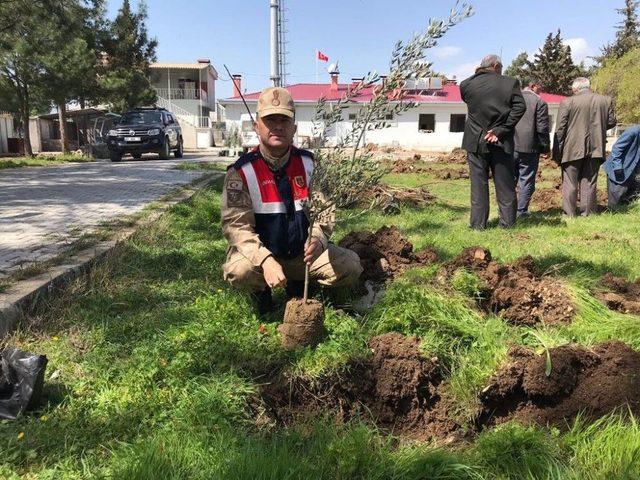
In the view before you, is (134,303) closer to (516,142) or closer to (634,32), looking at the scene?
(516,142)

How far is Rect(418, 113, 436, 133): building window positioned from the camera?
3938 centimetres

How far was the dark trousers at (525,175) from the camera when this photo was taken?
24.3 feet

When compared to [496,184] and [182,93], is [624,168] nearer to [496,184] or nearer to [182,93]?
[496,184]

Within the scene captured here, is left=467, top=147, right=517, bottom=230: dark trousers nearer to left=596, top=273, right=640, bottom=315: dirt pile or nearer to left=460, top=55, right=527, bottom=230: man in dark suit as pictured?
left=460, top=55, right=527, bottom=230: man in dark suit

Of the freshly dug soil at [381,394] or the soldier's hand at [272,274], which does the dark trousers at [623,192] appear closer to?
the freshly dug soil at [381,394]

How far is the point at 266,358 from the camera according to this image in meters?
2.98

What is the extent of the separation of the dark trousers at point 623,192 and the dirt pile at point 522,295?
500cm

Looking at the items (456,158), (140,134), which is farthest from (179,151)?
(456,158)

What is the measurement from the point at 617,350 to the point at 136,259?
3.79 metres

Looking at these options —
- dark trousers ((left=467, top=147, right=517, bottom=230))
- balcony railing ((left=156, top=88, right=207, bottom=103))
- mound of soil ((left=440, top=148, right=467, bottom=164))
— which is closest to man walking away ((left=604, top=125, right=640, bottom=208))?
dark trousers ((left=467, top=147, right=517, bottom=230))

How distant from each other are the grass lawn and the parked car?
1503 cm

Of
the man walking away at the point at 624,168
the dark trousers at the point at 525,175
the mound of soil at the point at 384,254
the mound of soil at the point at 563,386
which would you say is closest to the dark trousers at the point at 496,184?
the dark trousers at the point at 525,175

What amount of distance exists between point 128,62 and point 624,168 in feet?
115

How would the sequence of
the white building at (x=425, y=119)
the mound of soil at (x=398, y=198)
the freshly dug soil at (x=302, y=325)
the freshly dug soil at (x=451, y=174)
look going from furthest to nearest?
the white building at (x=425, y=119) < the freshly dug soil at (x=451, y=174) < the mound of soil at (x=398, y=198) < the freshly dug soil at (x=302, y=325)
